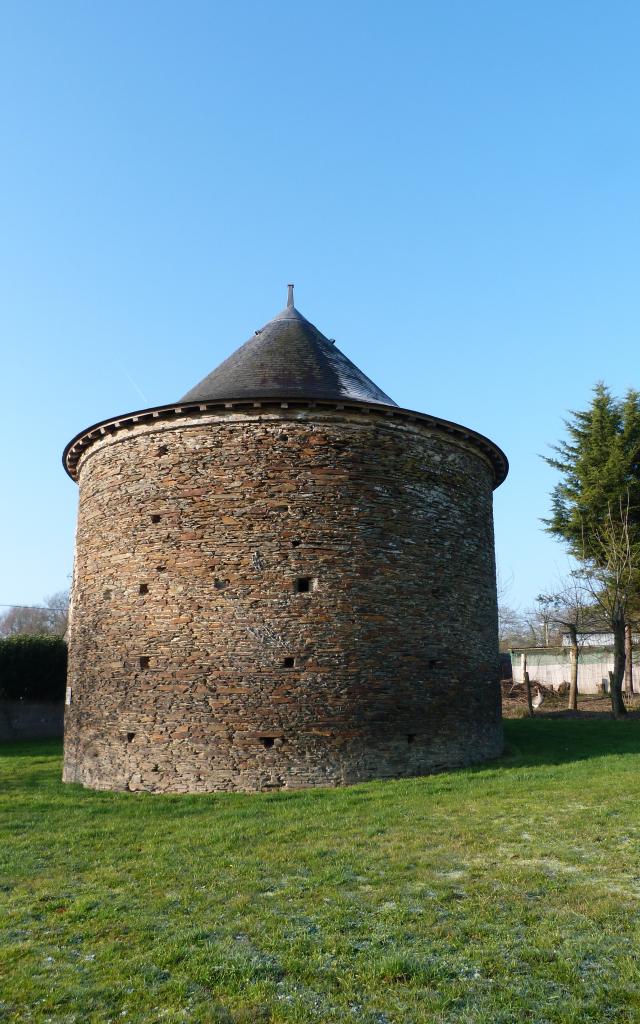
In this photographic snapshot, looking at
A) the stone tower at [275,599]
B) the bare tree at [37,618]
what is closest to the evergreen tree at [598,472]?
the stone tower at [275,599]

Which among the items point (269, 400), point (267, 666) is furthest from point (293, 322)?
point (267, 666)

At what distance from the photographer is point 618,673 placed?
2091 cm

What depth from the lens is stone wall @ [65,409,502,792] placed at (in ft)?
34.8

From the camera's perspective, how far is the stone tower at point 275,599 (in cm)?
1063

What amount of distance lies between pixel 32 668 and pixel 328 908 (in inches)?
760

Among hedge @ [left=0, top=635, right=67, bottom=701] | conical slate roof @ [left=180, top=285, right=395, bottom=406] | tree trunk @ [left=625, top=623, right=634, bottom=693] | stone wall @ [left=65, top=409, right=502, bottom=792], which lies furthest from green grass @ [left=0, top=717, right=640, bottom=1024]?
tree trunk @ [left=625, top=623, right=634, bottom=693]

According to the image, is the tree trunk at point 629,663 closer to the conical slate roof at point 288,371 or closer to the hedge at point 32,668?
the conical slate roof at point 288,371

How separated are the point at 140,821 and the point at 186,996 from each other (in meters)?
5.11

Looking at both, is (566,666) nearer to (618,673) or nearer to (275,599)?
(618,673)

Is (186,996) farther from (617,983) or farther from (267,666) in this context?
(267,666)

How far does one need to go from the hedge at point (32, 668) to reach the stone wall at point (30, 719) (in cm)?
24

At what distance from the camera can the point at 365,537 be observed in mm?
11281

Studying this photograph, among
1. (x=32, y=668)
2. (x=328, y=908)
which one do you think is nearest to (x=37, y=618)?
(x=32, y=668)

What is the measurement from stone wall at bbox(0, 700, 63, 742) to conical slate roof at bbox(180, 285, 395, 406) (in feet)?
43.2
